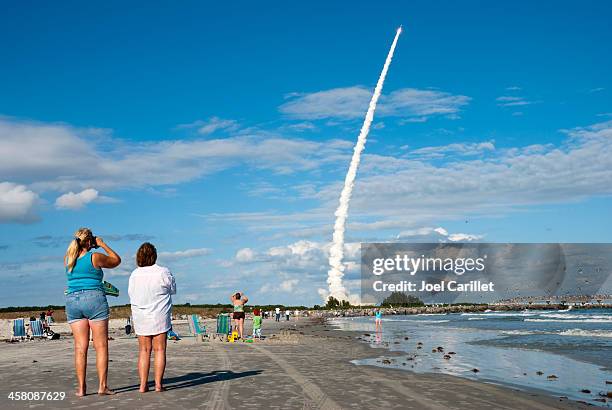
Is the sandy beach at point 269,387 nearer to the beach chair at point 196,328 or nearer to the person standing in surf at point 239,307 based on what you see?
the person standing in surf at point 239,307

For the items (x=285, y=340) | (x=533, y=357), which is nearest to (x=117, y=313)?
(x=285, y=340)

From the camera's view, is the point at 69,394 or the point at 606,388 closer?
the point at 69,394

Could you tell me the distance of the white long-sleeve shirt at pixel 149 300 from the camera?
9906mm

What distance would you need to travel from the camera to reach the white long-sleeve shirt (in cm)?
991

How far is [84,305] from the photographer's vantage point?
948 centimetres

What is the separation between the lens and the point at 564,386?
14.6 meters

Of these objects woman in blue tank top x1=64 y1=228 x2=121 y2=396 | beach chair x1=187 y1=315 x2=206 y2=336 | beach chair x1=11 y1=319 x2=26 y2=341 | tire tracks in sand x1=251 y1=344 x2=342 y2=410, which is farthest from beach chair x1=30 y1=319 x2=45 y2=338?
woman in blue tank top x1=64 y1=228 x2=121 y2=396

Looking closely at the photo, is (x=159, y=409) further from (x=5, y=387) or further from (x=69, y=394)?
(x=5, y=387)

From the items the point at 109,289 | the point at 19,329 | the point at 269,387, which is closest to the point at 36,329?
the point at 19,329

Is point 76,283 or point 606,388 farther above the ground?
point 76,283

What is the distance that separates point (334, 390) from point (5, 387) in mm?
6350

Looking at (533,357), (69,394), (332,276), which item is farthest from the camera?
(332,276)

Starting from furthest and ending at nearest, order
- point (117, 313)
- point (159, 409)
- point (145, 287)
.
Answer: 1. point (117, 313)
2. point (145, 287)
3. point (159, 409)

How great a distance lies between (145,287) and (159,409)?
1.93 metres
